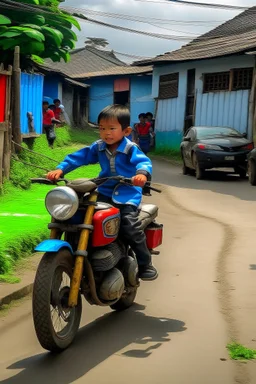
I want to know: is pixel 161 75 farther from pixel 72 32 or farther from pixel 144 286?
pixel 144 286

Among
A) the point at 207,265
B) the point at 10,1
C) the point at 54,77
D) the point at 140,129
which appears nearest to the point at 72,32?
the point at 10,1

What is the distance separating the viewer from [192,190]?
1578 centimetres

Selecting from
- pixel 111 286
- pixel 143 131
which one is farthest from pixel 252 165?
pixel 111 286

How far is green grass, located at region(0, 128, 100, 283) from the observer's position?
7.23 metres

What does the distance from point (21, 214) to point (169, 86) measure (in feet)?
66.8

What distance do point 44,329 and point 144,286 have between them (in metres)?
2.35

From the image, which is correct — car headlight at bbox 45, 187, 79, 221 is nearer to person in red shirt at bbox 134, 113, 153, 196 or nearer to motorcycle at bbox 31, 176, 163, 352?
motorcycle at bbox 31, 176, 163, 352

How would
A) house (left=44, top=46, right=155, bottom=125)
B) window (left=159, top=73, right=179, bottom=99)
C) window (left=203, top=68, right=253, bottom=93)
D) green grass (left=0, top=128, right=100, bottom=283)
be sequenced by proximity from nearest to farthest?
green grass (left=0, top=128, right=100, bottom=283)
window (left=203, top=68, right=253, bottom=93)
window (left=159, top=73, right=179, bottom=99)
house (left=44, top=46, right=155, bottom=125)

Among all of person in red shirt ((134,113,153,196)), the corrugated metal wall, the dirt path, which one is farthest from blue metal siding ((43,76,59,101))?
the dirt path

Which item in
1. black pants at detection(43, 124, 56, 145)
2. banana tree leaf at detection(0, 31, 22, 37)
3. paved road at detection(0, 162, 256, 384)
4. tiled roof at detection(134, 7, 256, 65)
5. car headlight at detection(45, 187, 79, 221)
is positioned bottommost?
paved road at detection(0, 162, 256, 384)

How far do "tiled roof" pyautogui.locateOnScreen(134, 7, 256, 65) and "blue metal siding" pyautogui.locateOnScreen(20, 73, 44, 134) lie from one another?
30.6 ft

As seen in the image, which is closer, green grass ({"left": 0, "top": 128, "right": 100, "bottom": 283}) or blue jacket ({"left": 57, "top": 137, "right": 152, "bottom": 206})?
blue jacket ({"left": 57, "top": 137, "right": 152, "bottom": 206})

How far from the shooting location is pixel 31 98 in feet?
55.1

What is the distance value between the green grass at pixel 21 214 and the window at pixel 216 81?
9.30 meters
